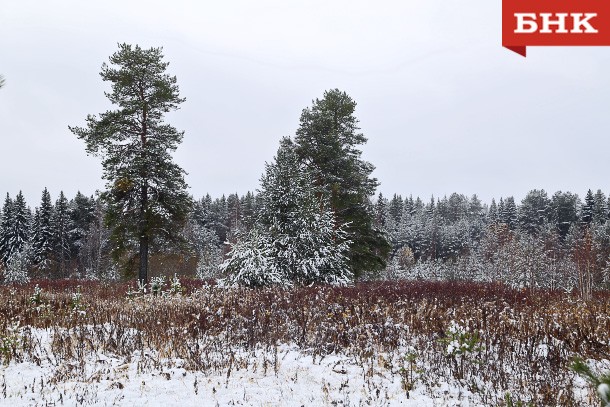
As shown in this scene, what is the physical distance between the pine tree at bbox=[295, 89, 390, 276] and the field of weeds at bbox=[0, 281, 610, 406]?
464 inches

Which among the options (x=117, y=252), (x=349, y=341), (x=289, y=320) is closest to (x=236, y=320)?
(x=289, y=320)

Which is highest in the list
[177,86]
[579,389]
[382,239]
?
[177,86]

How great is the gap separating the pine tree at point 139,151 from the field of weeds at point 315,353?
28.5 ft

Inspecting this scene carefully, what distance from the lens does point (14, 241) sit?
1949 inches

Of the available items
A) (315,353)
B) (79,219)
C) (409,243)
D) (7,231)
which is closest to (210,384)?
(315,353)

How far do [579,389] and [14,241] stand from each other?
58631 mm

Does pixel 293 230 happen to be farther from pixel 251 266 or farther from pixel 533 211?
pixel 533 211

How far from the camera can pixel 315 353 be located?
643cm

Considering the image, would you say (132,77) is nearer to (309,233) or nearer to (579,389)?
(309,233)

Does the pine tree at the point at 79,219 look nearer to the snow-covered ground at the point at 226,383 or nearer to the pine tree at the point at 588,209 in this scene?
the snow-covered ground at the point at 226,383

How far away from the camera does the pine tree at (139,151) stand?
17594 millimetres

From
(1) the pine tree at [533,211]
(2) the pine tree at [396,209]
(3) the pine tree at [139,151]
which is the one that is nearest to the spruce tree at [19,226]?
(3) the pine tree at [139,151]

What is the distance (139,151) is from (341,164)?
9.52 m

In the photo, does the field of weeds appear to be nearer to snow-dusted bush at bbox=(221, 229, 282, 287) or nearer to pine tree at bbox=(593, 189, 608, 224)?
snow-dusted bush at bbox=(221, 229, 282, 287)
